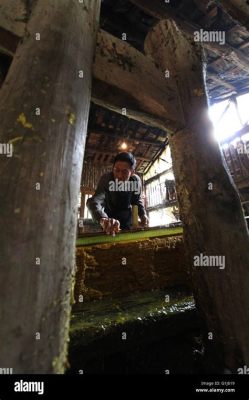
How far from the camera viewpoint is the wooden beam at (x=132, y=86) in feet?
4.76

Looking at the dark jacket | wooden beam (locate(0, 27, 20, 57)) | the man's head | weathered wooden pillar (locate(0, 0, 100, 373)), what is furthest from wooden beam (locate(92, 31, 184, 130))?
the dark jacket

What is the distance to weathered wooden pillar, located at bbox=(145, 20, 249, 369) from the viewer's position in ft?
4.44

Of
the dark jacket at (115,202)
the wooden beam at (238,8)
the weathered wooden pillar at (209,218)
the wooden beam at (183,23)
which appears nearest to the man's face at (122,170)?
the dark jacket at (115,202)

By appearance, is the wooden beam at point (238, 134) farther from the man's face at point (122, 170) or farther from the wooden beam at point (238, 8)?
the man's face at point (122, 170)

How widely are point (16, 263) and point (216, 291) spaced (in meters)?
1.26

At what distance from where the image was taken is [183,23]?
5277mm

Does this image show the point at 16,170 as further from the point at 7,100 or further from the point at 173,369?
the point at 173,369

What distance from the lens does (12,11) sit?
1172 millimetres

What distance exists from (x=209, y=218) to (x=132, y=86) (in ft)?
3.51

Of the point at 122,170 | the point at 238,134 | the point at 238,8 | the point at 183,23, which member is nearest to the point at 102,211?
the point at 122,170

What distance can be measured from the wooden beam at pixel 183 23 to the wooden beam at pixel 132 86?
A: 4.25 metres

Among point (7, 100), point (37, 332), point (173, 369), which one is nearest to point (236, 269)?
point (173, 369)

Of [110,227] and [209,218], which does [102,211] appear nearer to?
[110,227]

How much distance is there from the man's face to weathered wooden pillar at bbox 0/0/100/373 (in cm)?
236
